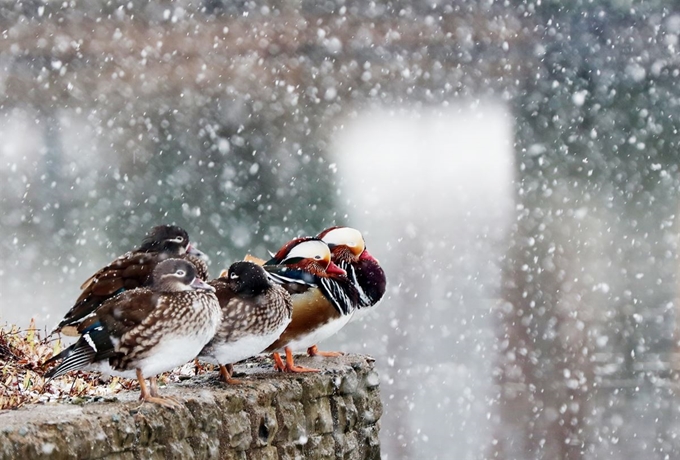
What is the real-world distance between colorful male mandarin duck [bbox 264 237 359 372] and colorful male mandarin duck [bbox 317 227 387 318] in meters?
0.19

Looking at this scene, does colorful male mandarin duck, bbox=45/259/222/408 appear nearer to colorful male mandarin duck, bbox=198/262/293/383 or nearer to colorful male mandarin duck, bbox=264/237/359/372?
colorful male mandarin duck, bbox=198/262/293/383

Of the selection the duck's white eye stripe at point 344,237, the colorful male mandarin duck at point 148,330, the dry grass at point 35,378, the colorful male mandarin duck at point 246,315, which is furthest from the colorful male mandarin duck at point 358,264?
the colorful male mandarin duck at point 148,330

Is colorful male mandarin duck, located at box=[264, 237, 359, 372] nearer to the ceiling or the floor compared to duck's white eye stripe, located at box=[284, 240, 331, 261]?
nearer to the floor

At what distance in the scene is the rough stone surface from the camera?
9.96 feet

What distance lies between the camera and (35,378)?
4.46 m

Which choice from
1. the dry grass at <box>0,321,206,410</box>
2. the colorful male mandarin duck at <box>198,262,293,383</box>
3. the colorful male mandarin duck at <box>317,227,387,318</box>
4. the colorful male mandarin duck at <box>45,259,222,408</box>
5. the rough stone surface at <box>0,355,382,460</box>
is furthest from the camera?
the colorful male mandarin duck at <box>317,227,387,318</box>

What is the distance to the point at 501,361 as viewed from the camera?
2638 cm

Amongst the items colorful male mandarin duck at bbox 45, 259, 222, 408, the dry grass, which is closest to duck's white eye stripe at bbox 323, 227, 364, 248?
the dry grass

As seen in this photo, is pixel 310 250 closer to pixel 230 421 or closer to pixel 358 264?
pixel 358 264

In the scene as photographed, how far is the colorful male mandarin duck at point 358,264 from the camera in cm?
452

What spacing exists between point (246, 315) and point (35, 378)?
4.90 feet

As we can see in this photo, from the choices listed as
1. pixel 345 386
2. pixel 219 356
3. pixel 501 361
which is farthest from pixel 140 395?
pixel 501 361

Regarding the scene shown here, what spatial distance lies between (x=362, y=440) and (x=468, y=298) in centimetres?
5099

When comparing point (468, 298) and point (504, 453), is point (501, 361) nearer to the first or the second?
point (504, 453)
